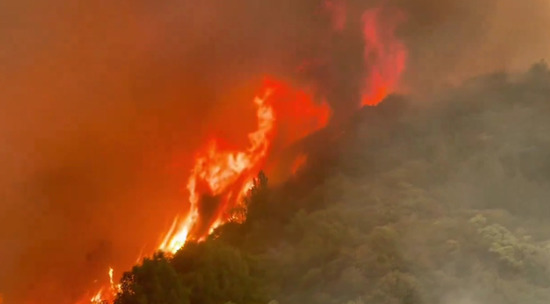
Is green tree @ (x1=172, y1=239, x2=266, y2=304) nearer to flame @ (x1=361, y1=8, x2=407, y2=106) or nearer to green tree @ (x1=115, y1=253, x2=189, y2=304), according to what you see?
green tree @ (x1=115, y1=253, x2=189, y2=304)

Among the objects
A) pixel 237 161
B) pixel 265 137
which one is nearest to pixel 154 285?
pixel 237 161

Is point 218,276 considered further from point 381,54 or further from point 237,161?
point 381,54

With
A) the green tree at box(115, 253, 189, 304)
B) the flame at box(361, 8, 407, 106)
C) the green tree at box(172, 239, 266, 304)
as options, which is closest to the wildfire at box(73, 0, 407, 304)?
the flame at box(361, 8, 407, 106)

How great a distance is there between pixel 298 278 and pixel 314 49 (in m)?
13.1

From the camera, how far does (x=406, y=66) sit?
28250mm

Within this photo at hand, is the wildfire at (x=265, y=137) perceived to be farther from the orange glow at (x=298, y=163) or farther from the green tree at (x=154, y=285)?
the green tree at (x=154, y=285)

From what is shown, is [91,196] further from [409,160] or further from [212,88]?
[409,160]

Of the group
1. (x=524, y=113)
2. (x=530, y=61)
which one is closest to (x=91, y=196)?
(x=524, y=113)

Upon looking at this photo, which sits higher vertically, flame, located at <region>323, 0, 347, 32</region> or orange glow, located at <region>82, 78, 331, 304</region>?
flame, located at <region>323, 0, 347, 32</region>

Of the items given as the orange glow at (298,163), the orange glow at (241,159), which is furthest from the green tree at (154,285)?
the orange glow at (298,163)

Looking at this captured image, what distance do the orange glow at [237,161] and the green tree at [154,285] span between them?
5.66 metres

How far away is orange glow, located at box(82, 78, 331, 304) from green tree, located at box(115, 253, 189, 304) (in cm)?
566

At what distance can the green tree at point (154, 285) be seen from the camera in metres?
15.2

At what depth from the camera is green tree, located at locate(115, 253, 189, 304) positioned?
600 inches
